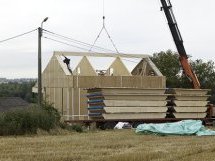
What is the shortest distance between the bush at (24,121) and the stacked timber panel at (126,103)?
7659 millimetres

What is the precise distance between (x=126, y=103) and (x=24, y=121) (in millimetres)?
10615

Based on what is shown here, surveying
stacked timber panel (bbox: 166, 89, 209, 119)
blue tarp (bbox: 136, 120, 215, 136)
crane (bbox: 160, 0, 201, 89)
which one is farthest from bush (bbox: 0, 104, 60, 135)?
crane (bbox: 160, 0, 201, 89)

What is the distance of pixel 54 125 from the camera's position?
24.2 meters

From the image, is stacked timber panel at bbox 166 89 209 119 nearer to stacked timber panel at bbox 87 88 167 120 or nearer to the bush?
stacked timber panel at bbox 87 88 167 120

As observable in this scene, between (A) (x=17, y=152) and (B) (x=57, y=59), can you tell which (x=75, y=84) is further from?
(A) (x=17, y=152)

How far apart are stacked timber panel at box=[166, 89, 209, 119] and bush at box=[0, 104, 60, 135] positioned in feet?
41.0

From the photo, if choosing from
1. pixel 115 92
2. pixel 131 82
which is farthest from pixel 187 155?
pixel 131 82

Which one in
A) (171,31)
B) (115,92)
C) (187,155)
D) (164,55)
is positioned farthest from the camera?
(164,55)

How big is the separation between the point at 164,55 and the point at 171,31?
31627mm

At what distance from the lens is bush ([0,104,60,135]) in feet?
74.0

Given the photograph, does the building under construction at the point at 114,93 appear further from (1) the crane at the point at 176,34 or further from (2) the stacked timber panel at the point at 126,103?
(1) the crane at the point at 176,34

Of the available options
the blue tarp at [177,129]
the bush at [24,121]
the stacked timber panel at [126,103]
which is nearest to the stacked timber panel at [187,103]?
the stacked timber panel at [126,103]

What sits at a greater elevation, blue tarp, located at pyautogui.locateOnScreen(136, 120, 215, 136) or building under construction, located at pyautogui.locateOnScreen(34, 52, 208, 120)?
building under construction, located at pyautogui.locateOnScreen(34, 52, 208, 120)

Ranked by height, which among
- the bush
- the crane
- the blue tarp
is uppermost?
the crane
